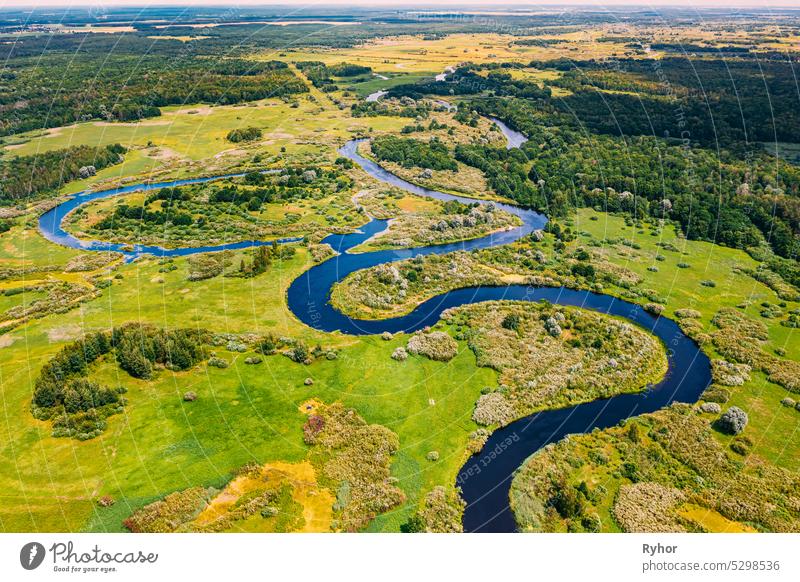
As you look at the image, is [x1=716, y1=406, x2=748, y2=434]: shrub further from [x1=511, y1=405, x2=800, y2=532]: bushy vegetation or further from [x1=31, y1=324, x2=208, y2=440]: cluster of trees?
[x1=31, y1=324, x2=208, y2=440]: cluster of trees

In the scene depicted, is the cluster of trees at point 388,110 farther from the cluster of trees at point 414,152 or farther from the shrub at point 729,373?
the shrub at point 729,373

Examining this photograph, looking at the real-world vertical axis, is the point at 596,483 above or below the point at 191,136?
below

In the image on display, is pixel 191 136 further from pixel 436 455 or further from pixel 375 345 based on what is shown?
pixel 436 455

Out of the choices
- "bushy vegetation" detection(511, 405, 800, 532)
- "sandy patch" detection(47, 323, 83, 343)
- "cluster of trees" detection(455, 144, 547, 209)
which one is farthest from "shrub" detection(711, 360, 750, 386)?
"sandy patch" detection(47, 323, 83, 343)

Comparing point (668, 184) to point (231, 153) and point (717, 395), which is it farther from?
point (231, 153)

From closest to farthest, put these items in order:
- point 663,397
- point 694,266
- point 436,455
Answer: point 436,455
point 663,397
point 694,266

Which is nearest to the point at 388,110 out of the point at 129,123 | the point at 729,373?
the point at 129,123

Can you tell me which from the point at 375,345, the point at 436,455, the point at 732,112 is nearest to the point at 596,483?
the point at 436,455
